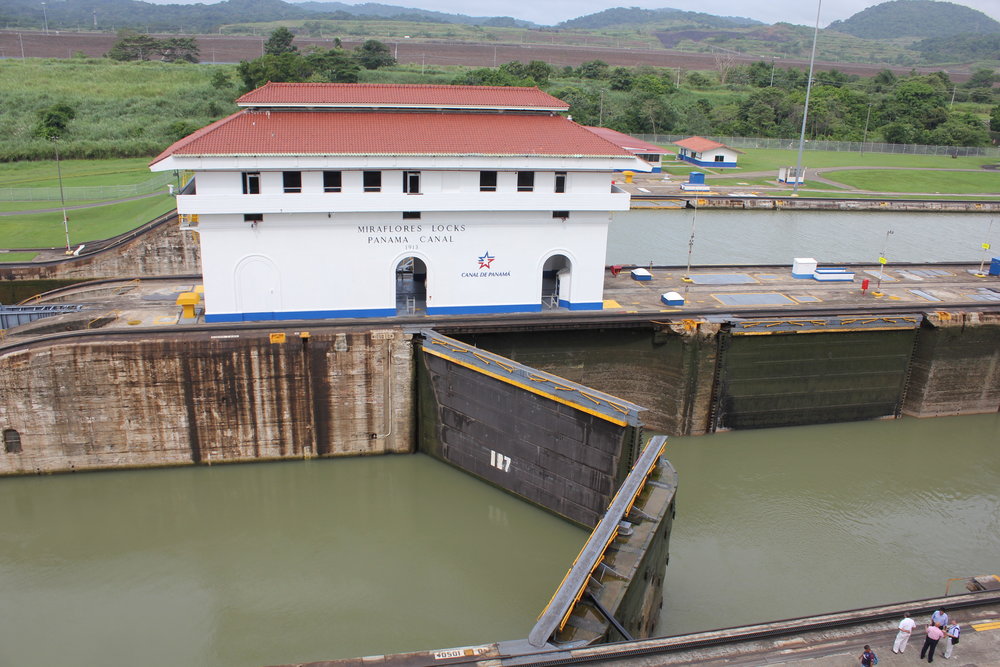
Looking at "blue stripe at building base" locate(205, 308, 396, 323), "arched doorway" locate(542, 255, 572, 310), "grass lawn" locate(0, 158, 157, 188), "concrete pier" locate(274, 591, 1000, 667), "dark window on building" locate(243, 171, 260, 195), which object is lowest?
"concrete pier" locate(274, 591, 1000, 667)

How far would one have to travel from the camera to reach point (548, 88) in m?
97.6

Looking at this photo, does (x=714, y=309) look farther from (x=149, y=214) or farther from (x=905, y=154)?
(x=905, y=154)

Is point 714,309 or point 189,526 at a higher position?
point 714,309

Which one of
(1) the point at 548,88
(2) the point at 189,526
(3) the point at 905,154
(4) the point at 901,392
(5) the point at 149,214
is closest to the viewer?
(2) the point at 189,526

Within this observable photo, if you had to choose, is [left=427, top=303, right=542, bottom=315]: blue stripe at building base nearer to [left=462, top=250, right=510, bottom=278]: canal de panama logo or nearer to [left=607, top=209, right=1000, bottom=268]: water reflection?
[left=462, top=250, right=510, bottom=278]: canal de panama logo

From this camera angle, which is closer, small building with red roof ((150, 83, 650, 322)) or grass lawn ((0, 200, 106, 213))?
small building with red roof ((150, 83, 650, 322))

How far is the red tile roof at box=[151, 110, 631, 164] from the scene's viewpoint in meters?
21.6

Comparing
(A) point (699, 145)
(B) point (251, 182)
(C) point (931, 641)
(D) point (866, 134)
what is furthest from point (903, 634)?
(D) point (866, 134)

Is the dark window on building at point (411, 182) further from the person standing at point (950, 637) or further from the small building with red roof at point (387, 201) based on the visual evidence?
the person standing at point (950, 637)

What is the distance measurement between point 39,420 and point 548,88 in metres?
85.8

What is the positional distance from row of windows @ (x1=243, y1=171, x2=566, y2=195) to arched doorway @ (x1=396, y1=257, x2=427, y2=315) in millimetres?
2282

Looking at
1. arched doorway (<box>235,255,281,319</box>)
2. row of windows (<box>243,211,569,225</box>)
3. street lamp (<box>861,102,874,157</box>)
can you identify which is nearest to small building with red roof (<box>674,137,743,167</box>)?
street lamp (<box>861,102,874,157</box>)

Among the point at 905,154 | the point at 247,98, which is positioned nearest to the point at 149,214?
the point at 247,98

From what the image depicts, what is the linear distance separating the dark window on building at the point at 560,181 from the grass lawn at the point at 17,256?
22.5 m
